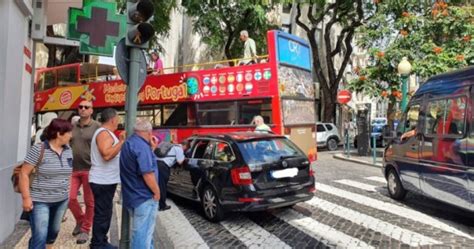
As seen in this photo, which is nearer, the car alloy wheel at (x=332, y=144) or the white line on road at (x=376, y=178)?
the white line on road at (x=376, y=178)

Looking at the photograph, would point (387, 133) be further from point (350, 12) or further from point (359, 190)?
point (350, 12)

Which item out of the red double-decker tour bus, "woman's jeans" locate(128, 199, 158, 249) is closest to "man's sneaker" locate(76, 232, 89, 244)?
"woman's jeans" locate(128, 199, 158, 249)

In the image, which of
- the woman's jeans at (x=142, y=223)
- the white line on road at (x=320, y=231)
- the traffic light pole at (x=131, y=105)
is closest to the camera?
the woman's jeans at (x=142, y=223)

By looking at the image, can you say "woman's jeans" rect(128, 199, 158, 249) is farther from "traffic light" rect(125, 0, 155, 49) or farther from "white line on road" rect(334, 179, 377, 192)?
"white line on road" rect(334, 179, 377, 192)

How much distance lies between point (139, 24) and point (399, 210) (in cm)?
577

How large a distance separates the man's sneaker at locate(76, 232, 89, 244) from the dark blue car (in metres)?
5.32

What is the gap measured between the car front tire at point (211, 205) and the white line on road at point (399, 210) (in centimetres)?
313

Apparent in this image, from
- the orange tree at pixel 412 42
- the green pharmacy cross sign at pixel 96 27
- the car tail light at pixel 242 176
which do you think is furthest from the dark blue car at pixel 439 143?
the orange tree at pixel 412 42

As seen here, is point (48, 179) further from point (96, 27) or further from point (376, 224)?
point (376, 224)

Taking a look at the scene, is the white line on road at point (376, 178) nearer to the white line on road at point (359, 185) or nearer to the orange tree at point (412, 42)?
the white line on road at point (359, 185)

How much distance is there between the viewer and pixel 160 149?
26.9 feet

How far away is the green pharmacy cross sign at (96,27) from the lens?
7.96 m

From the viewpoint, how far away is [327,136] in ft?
74.7

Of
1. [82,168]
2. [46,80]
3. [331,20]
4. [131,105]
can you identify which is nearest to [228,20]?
[331,20]
